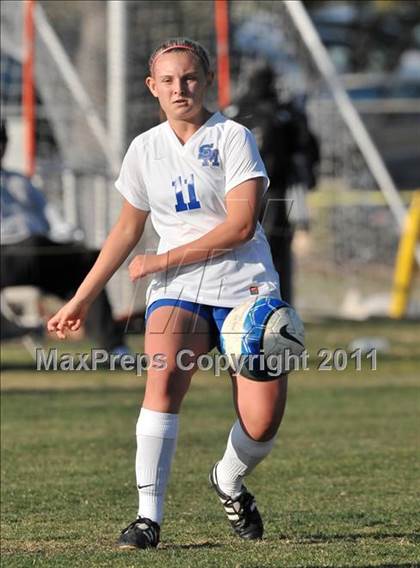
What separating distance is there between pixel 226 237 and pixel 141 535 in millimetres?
1134

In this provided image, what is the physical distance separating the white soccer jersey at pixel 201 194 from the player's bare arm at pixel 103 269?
113 mm

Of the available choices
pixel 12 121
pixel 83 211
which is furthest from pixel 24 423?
pixel 12 121

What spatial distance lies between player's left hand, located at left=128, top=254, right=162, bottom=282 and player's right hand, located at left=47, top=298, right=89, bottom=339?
0.90ft

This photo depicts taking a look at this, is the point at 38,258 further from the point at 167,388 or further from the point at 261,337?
the point at 261,337

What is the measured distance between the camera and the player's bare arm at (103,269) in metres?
5.71

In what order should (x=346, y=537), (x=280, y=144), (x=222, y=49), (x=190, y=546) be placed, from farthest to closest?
(x=280, y=144), (x=222, y=49), (x=346, y=537), (x=190, y=546)

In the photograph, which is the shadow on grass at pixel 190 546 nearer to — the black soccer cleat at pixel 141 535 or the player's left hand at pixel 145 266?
the black soccer cleat at pixel 141 535

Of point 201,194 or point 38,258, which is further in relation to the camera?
point 38,258

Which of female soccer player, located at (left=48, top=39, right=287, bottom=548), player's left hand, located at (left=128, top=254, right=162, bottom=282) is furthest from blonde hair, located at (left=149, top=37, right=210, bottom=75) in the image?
player's left hand, located at (left=128, top=254, right=162, bottom=282)

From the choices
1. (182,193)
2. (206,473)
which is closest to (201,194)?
(182,193)

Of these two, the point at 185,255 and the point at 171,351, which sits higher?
the point at 185,255

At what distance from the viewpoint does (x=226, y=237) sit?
217 inches

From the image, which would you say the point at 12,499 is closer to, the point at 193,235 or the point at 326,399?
the point at 193,235

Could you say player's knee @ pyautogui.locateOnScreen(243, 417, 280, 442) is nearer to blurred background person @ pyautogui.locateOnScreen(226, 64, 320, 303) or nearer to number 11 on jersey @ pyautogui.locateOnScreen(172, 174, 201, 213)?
number 11 on jersey @ pyautogui.locateOnScreen(172, 174, 201, 213)
